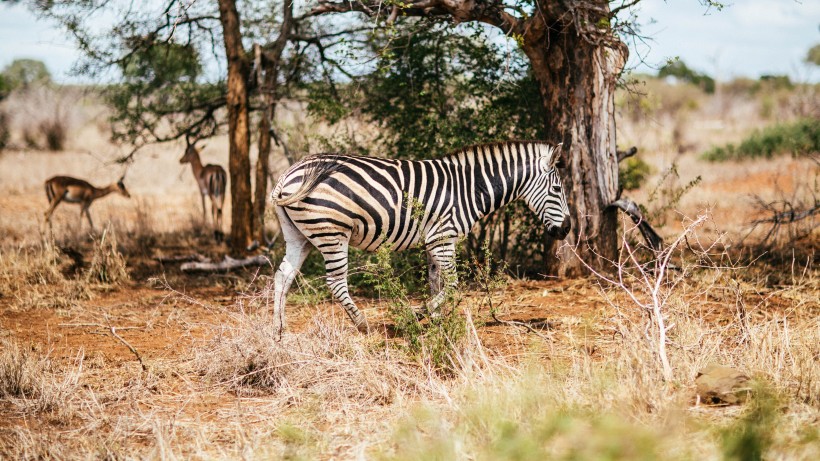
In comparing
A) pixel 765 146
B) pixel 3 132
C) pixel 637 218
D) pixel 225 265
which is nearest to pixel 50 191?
pixel 225 265

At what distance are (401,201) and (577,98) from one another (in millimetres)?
2888

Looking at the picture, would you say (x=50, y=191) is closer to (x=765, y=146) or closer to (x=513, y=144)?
(x=513, y=144)

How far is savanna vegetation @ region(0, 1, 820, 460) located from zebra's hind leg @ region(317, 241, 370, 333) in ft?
0.47

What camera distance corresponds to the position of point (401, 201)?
6.33 metres

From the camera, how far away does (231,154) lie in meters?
9.67

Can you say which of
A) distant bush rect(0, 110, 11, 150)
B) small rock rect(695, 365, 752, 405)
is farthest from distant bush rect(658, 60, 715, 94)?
small rock rect(695, 365, 752, 405)

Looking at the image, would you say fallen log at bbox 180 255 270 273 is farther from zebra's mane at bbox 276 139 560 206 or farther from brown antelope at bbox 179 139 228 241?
zebra's mane at bbox 276 139 560 206

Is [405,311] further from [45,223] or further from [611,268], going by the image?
[45,223]

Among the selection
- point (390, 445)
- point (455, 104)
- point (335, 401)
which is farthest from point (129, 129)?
point (390, 445)

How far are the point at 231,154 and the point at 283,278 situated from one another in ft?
13.0

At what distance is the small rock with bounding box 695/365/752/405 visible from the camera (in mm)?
4363

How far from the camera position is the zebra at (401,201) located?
237 inches

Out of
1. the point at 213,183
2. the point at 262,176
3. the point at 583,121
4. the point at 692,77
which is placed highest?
the point at 692,77

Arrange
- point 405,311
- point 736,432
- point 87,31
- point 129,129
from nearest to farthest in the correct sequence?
point 736,432
point 405,311
point 87,31
point 129,129
